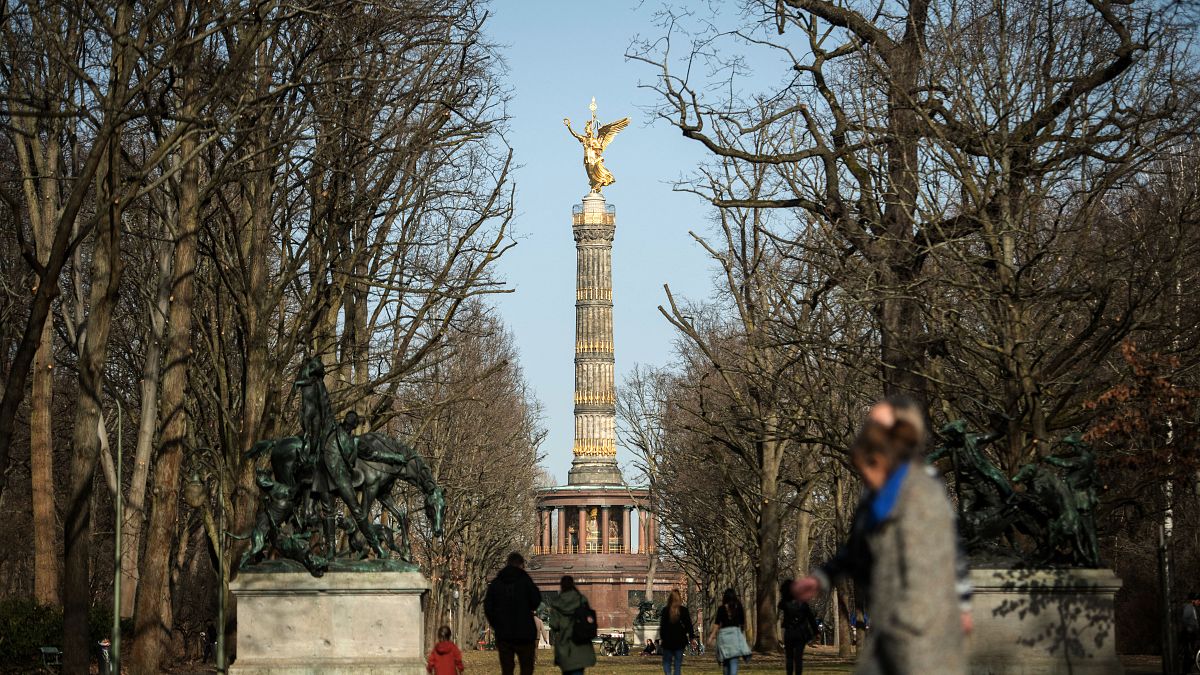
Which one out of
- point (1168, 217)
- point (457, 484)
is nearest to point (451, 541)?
point (457, 484)

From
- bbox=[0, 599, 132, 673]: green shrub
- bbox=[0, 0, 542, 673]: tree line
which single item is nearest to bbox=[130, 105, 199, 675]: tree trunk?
bbox=[0, 0, 542, 673]: tree line

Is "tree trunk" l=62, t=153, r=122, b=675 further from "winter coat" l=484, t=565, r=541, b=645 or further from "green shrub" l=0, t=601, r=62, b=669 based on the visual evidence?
"green shrub" l=0, t=601, r=62, b=669

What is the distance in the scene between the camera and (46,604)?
92.8ft

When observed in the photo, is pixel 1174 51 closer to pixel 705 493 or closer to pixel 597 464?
pixel 705 493

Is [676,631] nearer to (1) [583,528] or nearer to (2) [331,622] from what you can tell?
(2) [331,622]

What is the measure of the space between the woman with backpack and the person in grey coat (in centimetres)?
1059

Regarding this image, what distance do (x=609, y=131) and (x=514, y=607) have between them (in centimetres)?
9476

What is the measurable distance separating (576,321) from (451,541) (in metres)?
57.5

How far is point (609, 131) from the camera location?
11019 centimetres

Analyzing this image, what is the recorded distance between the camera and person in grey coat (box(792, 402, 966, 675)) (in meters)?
5.61

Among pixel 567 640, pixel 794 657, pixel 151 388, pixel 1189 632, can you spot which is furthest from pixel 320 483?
pixel 1189 632

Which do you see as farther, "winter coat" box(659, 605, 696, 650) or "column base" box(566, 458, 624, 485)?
"column base" box(566, 458, 624, 485)

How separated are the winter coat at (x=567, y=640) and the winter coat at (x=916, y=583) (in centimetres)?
1063

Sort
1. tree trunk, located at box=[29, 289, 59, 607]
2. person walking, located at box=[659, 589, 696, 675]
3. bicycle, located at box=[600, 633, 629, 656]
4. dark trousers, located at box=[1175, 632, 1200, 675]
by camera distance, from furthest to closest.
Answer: bicycle, located at box=[600, 633, 629, 656]
tree trunk, located at box=[29, 289, 59, 607]
dark trousers, located at box=[1175, 632, 1200, 675]
person walking, located at box=[659, 589, 696, 675]
